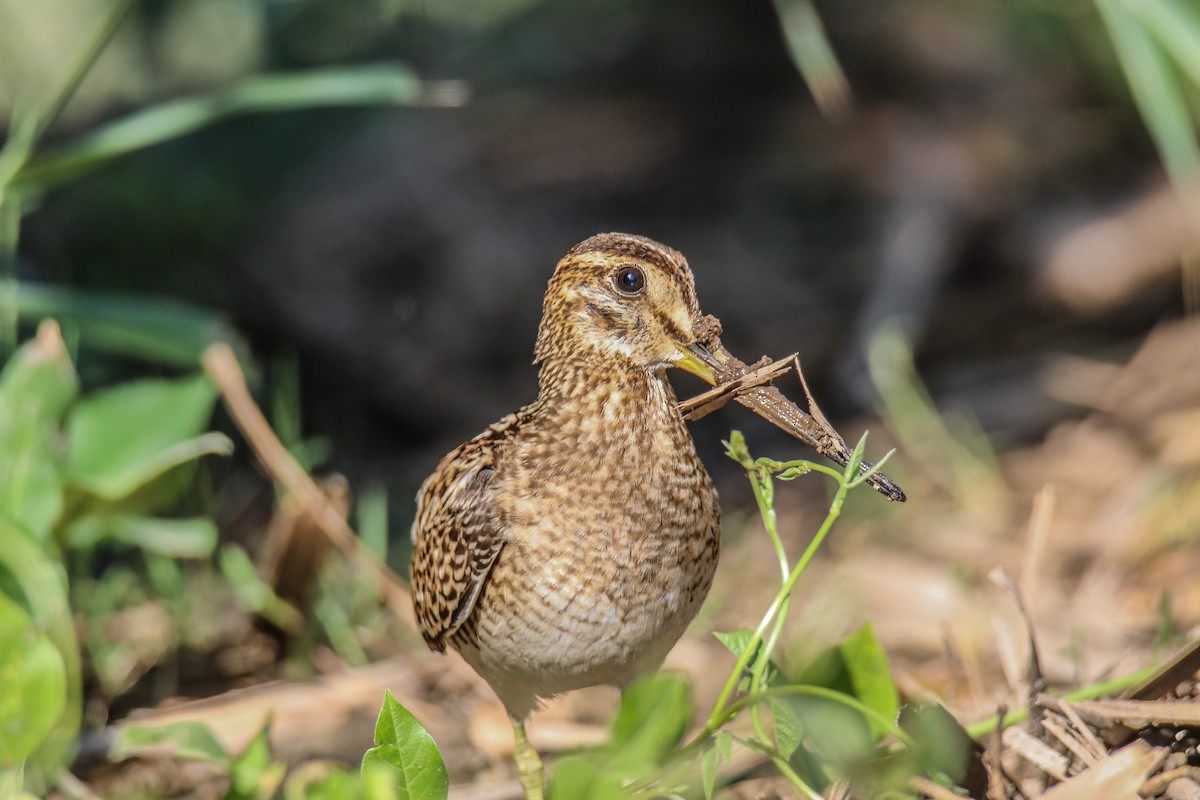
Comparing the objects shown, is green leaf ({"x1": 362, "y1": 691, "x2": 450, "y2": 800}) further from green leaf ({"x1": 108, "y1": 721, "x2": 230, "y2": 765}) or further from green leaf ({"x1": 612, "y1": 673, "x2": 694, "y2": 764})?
green leaf ({"x1": 108, "y1": 721, "x2": 230, "y2": 765})

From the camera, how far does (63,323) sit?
198 inches

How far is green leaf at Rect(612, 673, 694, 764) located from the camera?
2312 mm

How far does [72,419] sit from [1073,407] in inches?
163

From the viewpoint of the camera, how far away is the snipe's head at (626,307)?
3029 mm

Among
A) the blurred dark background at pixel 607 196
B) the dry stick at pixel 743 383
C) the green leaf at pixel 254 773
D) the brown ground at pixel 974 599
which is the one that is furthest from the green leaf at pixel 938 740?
the blurred dark background at pixel 607 196

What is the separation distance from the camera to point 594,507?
9.99ft

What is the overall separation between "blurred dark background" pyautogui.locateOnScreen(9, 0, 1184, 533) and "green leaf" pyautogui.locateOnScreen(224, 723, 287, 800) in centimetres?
247

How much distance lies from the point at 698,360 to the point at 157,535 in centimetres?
249

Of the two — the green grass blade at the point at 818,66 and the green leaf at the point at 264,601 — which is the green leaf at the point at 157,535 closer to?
the green leaf at the point at 264,601

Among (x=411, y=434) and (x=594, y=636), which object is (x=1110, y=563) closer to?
(x=594, y=636)

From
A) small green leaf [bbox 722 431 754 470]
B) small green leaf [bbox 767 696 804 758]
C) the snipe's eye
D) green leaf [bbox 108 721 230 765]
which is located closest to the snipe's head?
the snipe's eye

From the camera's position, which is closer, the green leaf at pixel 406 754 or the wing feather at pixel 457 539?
the green leaf at pixel 406 754

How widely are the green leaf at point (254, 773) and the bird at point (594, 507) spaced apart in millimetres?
539

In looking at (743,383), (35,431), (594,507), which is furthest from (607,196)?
(743,383)
